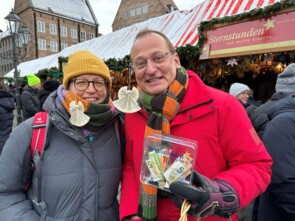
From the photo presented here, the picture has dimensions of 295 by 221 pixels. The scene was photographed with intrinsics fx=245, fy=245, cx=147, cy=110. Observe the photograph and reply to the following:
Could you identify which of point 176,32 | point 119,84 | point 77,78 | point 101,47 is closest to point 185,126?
point 77,78

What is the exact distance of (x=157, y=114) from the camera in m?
1.30

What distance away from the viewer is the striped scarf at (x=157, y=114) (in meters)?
1.25

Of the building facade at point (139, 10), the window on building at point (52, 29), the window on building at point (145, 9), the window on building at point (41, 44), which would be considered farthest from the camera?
the window on building at point (52, 29)

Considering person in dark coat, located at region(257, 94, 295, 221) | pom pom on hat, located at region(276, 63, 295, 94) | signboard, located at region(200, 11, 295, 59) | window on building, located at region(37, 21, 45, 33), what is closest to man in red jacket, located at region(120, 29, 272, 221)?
person in dark coat, located at region(257, 94, 295, 221)

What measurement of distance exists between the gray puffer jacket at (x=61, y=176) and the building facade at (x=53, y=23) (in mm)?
41411

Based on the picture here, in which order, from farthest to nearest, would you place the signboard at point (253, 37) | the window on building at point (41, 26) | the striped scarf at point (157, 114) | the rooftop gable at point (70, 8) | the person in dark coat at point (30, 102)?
the rooftop gable at point (70, 8) → the window on building at point (41, 26) → the person in dark coat at point (30, 102) → the signboard at point (253, 37) → the striped scarf at point (157, 114)

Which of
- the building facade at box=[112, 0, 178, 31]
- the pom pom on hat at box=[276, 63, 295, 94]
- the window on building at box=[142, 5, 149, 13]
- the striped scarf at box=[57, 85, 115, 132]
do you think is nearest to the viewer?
the striped scarf at box=[57, 85, 115, 132]

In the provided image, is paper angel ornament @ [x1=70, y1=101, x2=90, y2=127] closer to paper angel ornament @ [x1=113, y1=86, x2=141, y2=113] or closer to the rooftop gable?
paper angel ornament @ [x1=113, y1=86, x2=141, y2=113]

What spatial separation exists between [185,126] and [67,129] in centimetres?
68

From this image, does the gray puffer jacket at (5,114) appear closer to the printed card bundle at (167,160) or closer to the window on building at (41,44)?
the printed card bundle at (167,160)

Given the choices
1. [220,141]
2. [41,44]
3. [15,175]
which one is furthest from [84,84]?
[41,44]

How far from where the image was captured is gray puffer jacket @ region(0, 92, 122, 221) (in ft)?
4.58

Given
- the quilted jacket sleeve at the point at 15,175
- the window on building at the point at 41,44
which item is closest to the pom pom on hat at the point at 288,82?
the quilted jacket sleeve at the point at 15,175

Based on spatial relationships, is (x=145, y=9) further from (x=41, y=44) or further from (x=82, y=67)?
(x=82, y=67)
